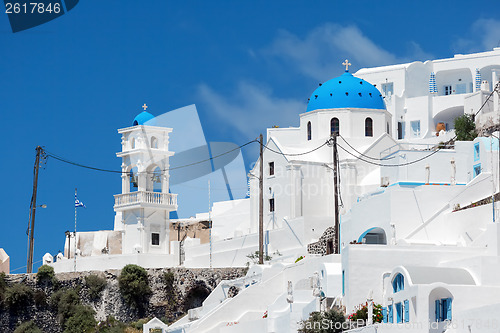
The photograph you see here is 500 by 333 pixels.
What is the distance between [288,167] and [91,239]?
1303 centimetres

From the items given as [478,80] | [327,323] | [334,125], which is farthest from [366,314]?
[478,80]

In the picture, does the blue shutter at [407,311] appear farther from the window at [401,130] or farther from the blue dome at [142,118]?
the window at [401,130]

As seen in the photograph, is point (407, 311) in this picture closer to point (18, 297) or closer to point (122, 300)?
point (122, 300)

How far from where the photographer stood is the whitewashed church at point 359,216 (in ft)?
122

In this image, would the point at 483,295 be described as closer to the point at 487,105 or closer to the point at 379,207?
the point at 379,207

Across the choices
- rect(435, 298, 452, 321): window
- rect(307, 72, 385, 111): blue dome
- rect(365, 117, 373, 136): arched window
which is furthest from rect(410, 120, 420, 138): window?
rect(435, 298, 452, 321): window

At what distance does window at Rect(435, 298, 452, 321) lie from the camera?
3458 cm

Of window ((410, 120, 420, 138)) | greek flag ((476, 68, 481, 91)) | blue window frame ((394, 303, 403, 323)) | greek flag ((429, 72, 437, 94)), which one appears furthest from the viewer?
greek flag ((429, 72, 437, 94))

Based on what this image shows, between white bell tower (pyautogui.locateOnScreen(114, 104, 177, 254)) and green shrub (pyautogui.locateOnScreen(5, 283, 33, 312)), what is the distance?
5.98 metres

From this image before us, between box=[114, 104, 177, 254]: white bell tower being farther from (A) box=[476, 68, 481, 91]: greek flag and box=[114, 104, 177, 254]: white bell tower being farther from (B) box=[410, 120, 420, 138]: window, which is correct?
(A) box=[476, 68, 481, 91]: greek flag

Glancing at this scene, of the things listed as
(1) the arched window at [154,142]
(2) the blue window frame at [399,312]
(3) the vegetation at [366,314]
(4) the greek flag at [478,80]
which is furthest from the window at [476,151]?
(4) the greek flag at [478,80]

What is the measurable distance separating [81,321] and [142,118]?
1272 cm

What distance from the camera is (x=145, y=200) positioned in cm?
5912

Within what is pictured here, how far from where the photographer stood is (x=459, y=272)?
3694 centimetres
